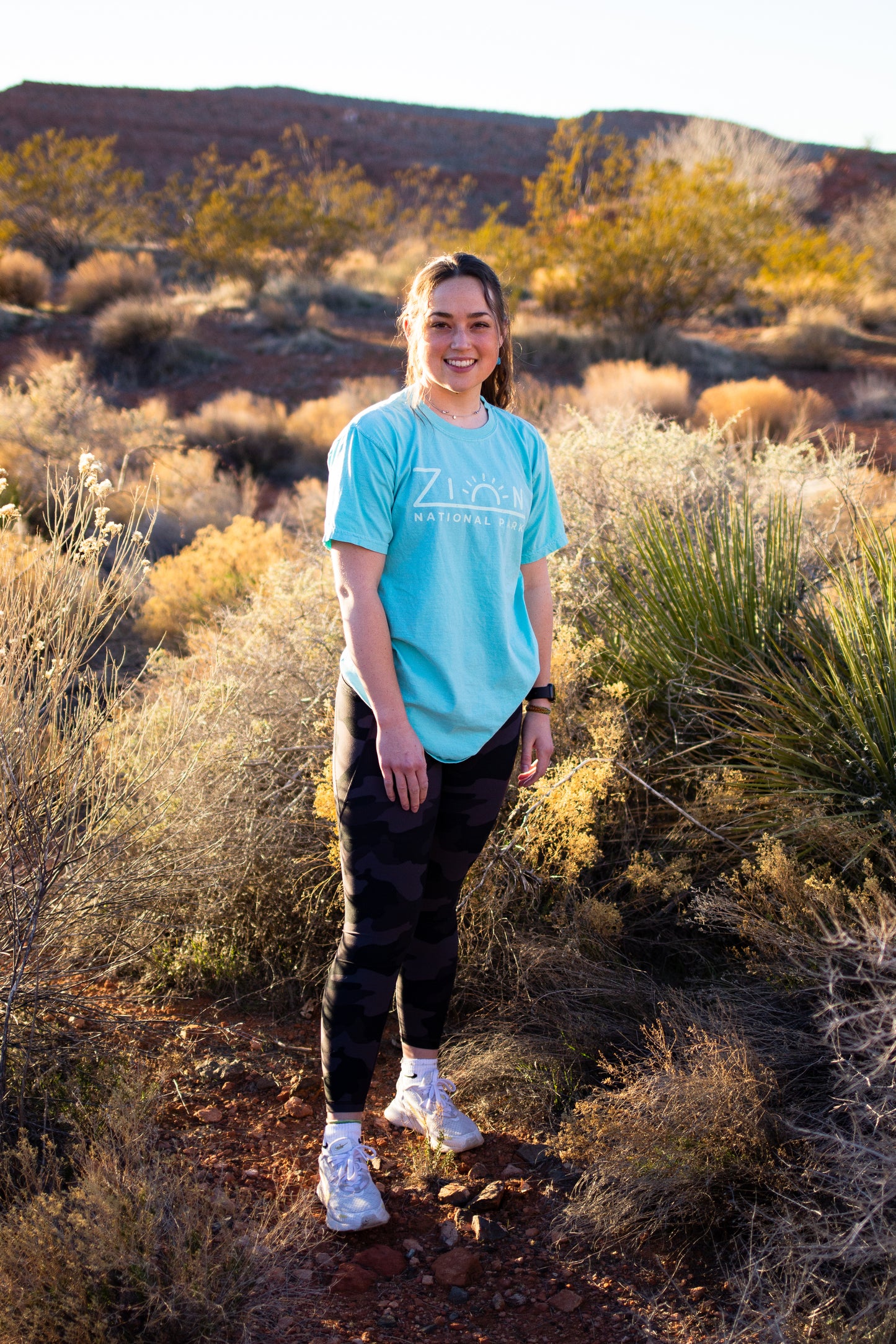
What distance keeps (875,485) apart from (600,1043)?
324 centimetres

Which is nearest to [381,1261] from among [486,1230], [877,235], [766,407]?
[486,1230]

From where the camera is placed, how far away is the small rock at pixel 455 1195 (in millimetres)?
2246

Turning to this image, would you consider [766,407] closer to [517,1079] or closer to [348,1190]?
[517,1079]

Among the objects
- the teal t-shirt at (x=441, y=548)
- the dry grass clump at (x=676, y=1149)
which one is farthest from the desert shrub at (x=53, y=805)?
the dry grass clump at (x=676, y=1149)

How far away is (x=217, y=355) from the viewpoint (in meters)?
15.5

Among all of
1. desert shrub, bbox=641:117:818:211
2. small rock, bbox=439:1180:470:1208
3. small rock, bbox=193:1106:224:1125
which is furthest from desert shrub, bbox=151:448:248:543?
desert shrub, bbox=641:117:818:211

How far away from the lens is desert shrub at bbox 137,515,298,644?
551cm

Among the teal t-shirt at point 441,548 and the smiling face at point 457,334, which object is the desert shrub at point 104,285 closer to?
the smiling face at point 457,334

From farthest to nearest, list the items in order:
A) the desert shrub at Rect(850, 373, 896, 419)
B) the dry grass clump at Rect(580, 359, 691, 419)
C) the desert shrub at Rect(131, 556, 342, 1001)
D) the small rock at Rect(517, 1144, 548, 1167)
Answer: the desert shrub at Rect(850, 373, 896, 419) < the dry grass clump at Rect(580, 359, 691, 419) < the desert shrub at Rect(131, 556, 342, 1001) < the small rock at Rect(517, 1144, 548, 1167)

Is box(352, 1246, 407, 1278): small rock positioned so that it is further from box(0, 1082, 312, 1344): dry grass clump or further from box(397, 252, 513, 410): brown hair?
box(397, 252, 513, 410): brown hair

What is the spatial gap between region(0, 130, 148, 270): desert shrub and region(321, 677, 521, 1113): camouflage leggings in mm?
22445

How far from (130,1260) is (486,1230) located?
812 millimetres

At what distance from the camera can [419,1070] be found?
Answer: 2451mm

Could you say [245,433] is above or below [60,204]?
below
